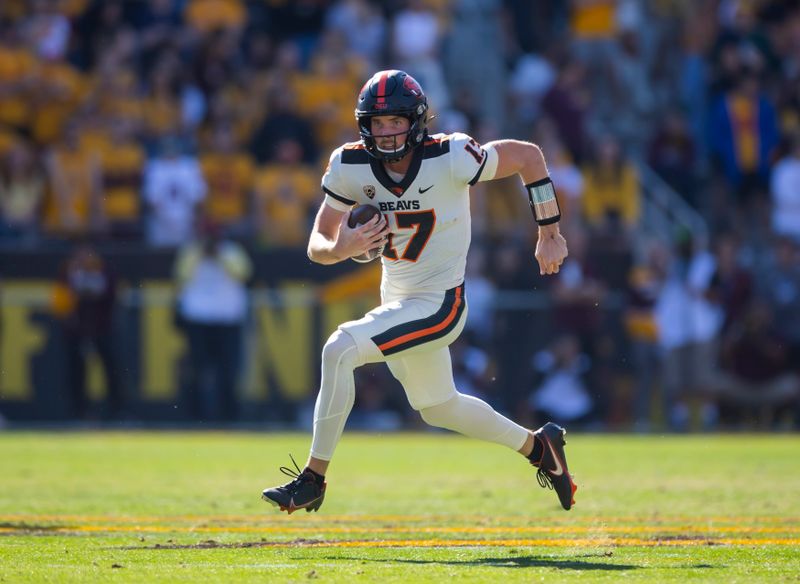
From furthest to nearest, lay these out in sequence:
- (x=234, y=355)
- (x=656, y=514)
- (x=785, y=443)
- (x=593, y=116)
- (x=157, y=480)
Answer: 1. (x=593, y=116)
2. (x=234, y=355)
3. (x=785, y=443)
4. (x=157, y=480)
5. (x=656, y=514)

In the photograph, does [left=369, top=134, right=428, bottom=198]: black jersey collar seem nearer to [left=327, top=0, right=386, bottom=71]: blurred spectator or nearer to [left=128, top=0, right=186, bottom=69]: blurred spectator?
[left=128, top=0, right=186, bottom=69]: blurred spectator

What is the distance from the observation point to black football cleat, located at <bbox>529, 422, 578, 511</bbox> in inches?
289

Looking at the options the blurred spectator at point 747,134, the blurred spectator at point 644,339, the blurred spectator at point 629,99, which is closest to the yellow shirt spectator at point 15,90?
the blurred spectator at point 644,339

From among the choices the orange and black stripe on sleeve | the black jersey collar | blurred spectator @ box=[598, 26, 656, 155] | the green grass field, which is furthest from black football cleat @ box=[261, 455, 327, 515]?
blurred spectator @ box=[598, 26, 656, 155]

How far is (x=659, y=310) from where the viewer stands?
1516 centimetres

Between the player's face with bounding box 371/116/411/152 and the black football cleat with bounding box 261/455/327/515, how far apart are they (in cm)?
156

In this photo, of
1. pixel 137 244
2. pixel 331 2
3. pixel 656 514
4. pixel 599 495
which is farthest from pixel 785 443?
pixel 331 2

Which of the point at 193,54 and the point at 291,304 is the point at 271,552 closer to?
the point at 291,304

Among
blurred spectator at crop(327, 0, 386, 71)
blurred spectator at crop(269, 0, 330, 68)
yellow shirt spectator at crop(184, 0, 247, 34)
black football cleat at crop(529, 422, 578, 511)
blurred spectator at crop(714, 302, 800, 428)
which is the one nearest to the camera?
black football cleat at crop(529, 422, 578, 511)

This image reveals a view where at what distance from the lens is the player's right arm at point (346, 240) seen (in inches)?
257

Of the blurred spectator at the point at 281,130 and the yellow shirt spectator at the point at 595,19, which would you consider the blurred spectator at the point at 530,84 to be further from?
the blurred spectator at the point at 281,130

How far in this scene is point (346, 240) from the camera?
257 inches

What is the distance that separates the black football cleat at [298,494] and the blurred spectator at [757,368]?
362 inches

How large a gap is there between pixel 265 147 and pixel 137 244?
72.1 inches
